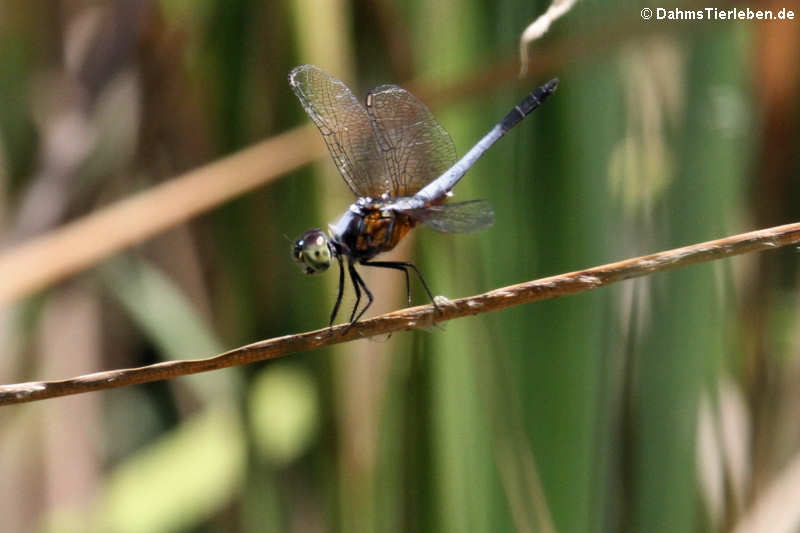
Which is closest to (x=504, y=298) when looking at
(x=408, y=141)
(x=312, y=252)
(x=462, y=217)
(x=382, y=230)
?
(x=462, y=217)

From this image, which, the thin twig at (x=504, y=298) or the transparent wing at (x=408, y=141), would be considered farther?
the transparent wing at (x=408, y=141)

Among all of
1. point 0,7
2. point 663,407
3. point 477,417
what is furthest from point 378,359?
point 0,7

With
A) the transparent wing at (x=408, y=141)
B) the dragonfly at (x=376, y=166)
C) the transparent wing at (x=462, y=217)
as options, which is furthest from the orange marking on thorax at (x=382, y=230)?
the transparent wing at (x=462, y=217)

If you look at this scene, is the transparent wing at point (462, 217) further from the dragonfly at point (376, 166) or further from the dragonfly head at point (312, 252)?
the dragonfly head at point (312, 252)

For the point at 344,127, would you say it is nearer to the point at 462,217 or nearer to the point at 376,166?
the point at 376,166

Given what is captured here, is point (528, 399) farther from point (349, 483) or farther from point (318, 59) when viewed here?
point (318, 59)

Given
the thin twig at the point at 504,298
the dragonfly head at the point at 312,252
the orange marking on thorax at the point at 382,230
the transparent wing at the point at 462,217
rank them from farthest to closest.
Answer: the orange marking on thorax at the point at 382,230, the dragonfly head at the point at 312,252, the transparent wing at the point at 462,217, the thin twig at the point at 504,298

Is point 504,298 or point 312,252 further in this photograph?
point 312,252
